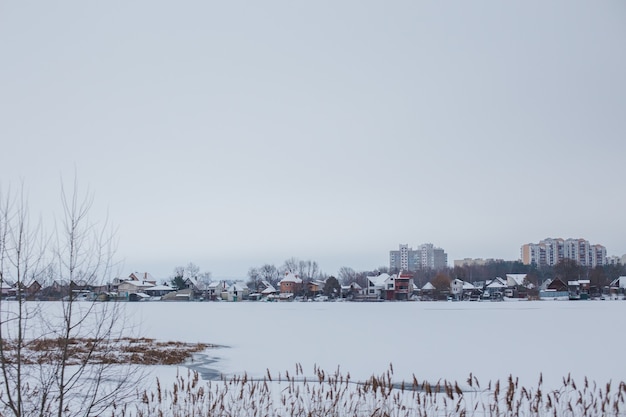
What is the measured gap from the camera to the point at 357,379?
1583cm

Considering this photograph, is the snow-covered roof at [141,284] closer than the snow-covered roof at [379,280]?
No

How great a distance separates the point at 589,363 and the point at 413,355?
18.1 ft

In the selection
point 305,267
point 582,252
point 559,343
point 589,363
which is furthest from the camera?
point 582,252

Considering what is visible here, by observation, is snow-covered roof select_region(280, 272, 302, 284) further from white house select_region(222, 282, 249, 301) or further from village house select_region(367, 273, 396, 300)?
village house select_region(367, 273, 396, 300)

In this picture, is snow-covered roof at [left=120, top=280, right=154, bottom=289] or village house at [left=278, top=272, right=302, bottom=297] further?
village house at [left=278, top=272, right=302, bottom=297]

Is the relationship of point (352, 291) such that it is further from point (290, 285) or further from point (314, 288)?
point (290, 285)

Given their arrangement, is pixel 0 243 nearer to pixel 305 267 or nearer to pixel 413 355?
pixel 413 355

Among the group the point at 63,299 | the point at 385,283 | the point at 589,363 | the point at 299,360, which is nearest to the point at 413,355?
the point at 299,360

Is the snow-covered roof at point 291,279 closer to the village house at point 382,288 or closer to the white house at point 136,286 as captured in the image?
the village house at point 382,288

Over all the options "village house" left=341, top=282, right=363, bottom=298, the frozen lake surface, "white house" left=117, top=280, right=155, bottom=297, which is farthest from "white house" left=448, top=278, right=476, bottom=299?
the frozen lake surface

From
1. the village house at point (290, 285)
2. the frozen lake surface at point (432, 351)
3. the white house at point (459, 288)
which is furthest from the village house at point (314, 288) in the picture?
the frozen lake surface at point (432, 351)

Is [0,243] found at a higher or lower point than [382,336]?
higher

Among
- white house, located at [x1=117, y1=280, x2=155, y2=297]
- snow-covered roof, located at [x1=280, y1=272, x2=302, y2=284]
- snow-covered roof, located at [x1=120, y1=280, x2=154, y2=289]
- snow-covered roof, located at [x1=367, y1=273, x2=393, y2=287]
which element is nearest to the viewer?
snow-covered roof, located at [x1=367, y1=273, x2=393, y2=287]

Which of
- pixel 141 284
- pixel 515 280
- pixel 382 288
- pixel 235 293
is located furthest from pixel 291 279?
pixel 515 280
